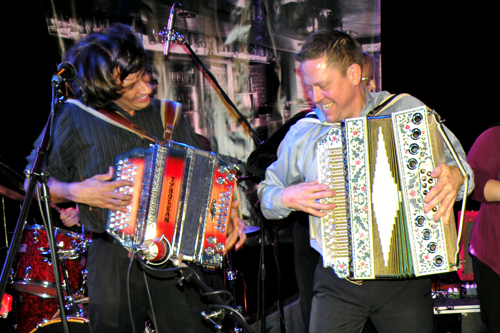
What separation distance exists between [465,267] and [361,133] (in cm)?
249

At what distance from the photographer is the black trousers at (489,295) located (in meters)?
2.94

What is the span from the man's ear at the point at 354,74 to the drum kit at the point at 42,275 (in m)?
2.30

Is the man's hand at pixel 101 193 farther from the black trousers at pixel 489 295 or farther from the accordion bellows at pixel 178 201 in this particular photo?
the black trousers at pixel 489 295

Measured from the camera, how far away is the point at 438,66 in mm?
4832

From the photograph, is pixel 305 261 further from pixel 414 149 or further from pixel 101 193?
pixel 101 193

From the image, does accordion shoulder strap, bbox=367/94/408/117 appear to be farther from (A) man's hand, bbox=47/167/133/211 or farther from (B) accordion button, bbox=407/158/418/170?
(A) man's hand, bbox=47/167/133/211

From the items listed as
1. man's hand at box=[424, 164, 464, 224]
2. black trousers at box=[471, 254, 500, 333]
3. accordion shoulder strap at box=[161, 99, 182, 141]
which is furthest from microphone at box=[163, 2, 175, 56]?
black trousers at box=[471, 254, 500, 333]

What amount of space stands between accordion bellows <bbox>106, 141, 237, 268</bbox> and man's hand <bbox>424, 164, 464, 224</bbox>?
3.33ft

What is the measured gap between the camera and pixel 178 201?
2334 millimetres

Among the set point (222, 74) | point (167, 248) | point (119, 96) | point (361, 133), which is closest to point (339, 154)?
point (361, 133)

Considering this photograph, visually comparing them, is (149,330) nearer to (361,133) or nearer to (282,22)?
(361,133)

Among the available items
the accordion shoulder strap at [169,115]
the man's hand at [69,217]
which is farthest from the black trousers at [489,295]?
the man's hand at [69,217]

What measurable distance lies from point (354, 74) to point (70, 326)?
8.24ft

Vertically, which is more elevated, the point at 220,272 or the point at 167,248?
the point at 167,248
